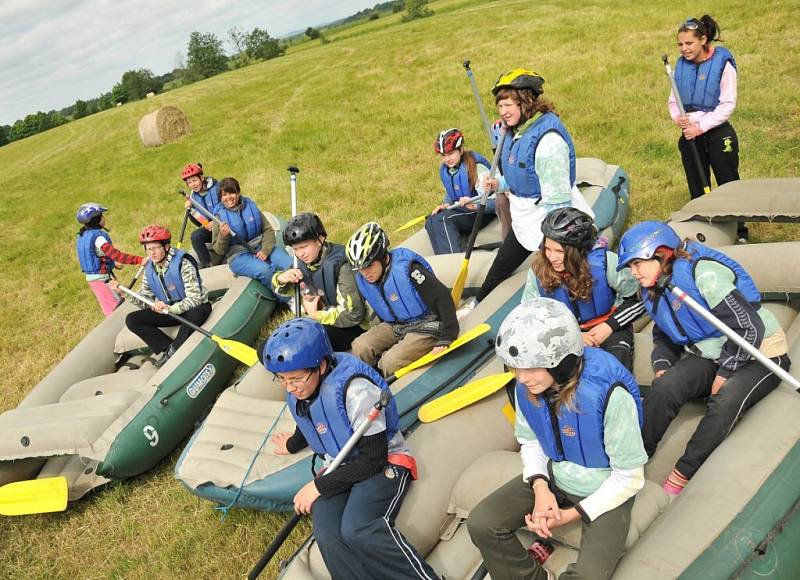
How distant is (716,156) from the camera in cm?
615

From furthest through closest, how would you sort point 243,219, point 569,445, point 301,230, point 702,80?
point 243,219 < point 702,80 < point 301,230 < point 569,445

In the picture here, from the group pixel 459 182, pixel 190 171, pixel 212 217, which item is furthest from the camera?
pixel 190 171

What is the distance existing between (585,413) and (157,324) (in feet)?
16.6

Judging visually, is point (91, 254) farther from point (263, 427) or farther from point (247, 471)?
point (247, 471)

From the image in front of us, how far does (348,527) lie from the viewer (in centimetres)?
328

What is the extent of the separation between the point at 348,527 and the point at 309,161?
40.0 feet

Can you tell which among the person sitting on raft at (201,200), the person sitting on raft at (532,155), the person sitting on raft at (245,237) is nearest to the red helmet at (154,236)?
the person sitting on raft at (245,237)

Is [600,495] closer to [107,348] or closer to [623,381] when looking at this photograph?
[623,381]

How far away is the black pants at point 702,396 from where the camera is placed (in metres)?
3.27

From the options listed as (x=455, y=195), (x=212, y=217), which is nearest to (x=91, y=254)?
(x=212, y=217)

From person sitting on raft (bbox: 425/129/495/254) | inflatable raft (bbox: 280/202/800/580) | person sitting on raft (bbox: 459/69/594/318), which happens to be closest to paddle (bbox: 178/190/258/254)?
person sitting on raft (bbox: 425/129/495/254)

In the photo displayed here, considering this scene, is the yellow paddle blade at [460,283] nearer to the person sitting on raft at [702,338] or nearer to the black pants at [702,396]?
the person sitting on raft at [702,338]

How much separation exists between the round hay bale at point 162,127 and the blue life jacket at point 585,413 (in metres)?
20.0

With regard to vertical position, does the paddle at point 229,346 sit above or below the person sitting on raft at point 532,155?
below
